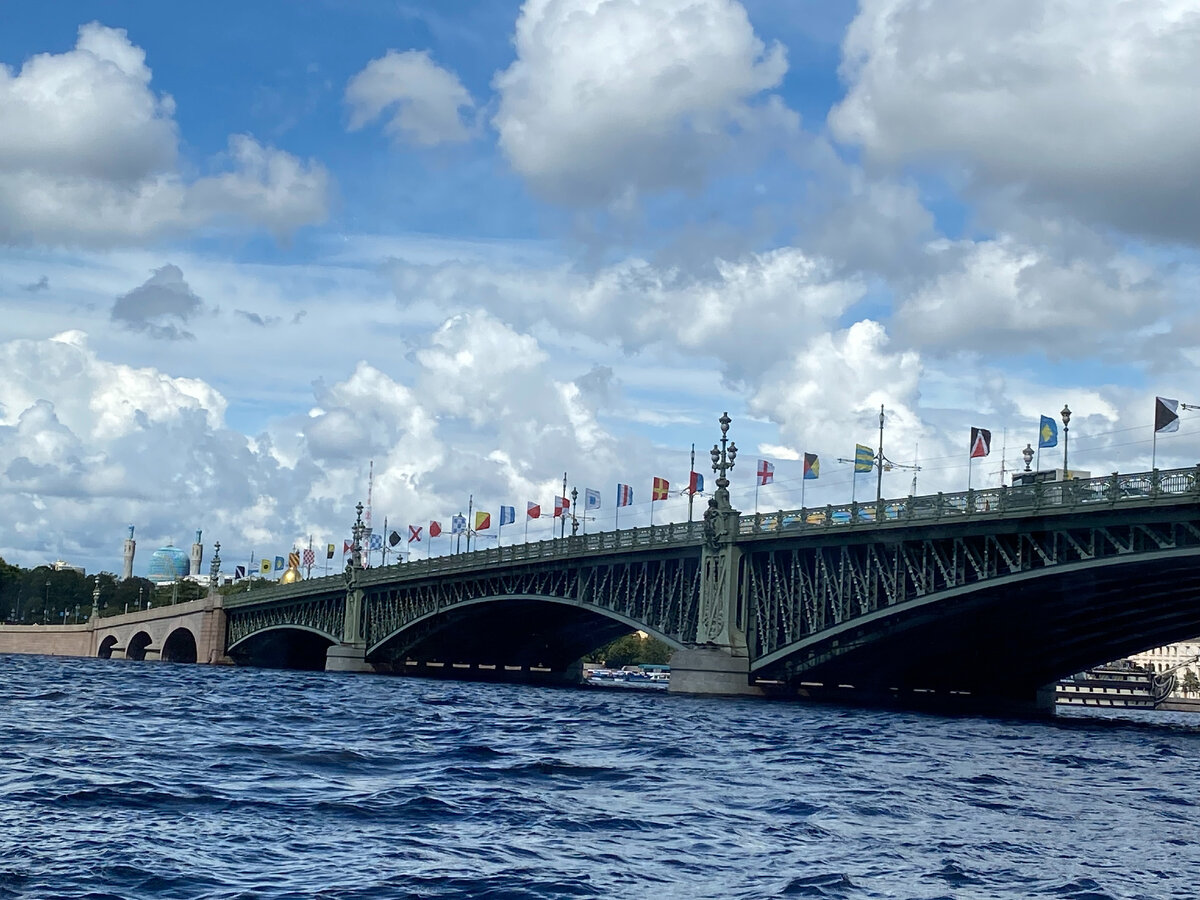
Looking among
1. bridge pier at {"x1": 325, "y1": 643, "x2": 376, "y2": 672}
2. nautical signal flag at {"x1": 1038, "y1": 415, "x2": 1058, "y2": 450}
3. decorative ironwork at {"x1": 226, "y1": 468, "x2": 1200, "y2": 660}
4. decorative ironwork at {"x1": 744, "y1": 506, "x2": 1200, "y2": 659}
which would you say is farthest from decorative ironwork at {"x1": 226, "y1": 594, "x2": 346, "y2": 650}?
nautical signal flag at {"x1": 1038, "y1": 415, "x2": 1058, "y2": 450}

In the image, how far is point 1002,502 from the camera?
6262 centimetres

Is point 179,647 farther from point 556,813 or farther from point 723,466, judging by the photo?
point 556,813

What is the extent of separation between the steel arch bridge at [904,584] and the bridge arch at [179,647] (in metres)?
60.6

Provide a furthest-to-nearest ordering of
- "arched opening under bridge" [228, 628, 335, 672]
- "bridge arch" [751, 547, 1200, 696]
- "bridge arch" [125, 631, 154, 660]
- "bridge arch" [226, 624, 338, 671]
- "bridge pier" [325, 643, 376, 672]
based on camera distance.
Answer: "bridge arch" [125, 631, 154, 660] < "arched opening under bridge" [228, 628, 335, 672] < "bridge arch" [226, 624, 338, 671] < "bridge pier" [325, 643, 376, 672] < "bridge arch" [751, 547, 1200, 696]

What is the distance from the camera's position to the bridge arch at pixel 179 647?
159 metres

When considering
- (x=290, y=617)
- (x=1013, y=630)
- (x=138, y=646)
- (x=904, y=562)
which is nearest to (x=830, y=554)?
(x=904, y=562)

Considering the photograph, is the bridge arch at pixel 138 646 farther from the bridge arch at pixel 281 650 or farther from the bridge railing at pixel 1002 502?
the bridge railing at pixel 1002 502

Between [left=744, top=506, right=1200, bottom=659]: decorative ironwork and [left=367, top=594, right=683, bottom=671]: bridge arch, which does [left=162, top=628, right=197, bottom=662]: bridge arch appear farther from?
[left=744, top=506, right=1200, bottom=659]: decorative ironwork

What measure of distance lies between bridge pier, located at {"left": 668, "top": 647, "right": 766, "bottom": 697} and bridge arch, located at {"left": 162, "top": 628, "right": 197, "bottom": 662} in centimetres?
9272

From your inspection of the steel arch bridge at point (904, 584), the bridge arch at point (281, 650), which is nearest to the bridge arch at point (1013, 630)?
the steel arch bridge at point (904, 584)

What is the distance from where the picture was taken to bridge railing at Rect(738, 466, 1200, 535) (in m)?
56.4

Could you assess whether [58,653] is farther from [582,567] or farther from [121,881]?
[121,881]

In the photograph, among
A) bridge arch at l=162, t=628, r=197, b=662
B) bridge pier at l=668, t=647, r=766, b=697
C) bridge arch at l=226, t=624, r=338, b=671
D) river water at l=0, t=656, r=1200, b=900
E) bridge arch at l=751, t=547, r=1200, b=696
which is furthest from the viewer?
bridge arch at l=162, t=628, r=197, b=662

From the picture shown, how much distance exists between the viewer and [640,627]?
83375 millimetres
